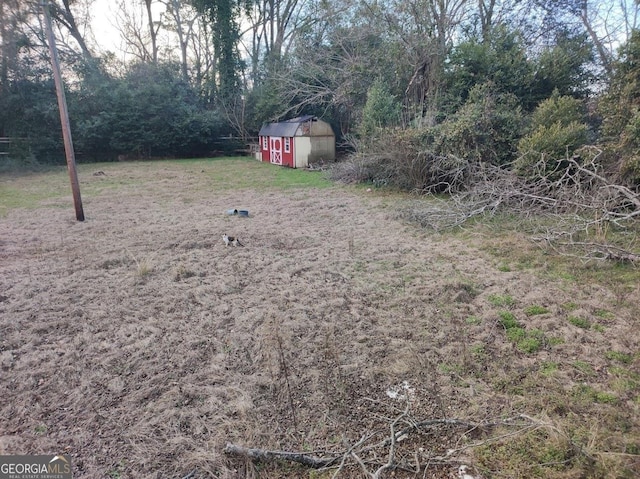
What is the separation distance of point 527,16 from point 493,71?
5.31 meters

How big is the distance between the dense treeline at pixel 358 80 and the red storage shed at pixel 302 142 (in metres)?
0.90

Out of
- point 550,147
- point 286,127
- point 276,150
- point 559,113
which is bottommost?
point 550,147

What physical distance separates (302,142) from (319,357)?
11.7 m

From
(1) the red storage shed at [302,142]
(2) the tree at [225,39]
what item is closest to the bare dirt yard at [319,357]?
(1) the red storage shed at [302,142]

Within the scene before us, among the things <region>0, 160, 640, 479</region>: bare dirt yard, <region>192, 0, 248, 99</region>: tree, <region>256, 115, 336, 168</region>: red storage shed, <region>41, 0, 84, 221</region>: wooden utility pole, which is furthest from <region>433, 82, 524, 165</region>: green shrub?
<region>192, 0, 248, 99</region>: tree

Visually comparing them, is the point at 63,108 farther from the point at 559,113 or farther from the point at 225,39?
the point at 225,39

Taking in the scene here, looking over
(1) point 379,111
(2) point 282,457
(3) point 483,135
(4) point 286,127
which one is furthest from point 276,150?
(2) point 282,457

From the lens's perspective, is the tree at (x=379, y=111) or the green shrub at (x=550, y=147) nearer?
the green shrub at (x=550, y=147)

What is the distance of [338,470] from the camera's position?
1.72m

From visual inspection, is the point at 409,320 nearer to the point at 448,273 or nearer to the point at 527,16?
the point at 448,273

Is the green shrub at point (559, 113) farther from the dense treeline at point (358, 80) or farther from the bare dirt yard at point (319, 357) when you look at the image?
the bare dirt yard at point (319, 357)

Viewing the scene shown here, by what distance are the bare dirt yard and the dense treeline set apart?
3.35m

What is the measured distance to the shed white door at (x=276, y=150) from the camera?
1437cm

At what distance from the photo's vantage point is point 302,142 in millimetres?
13453
